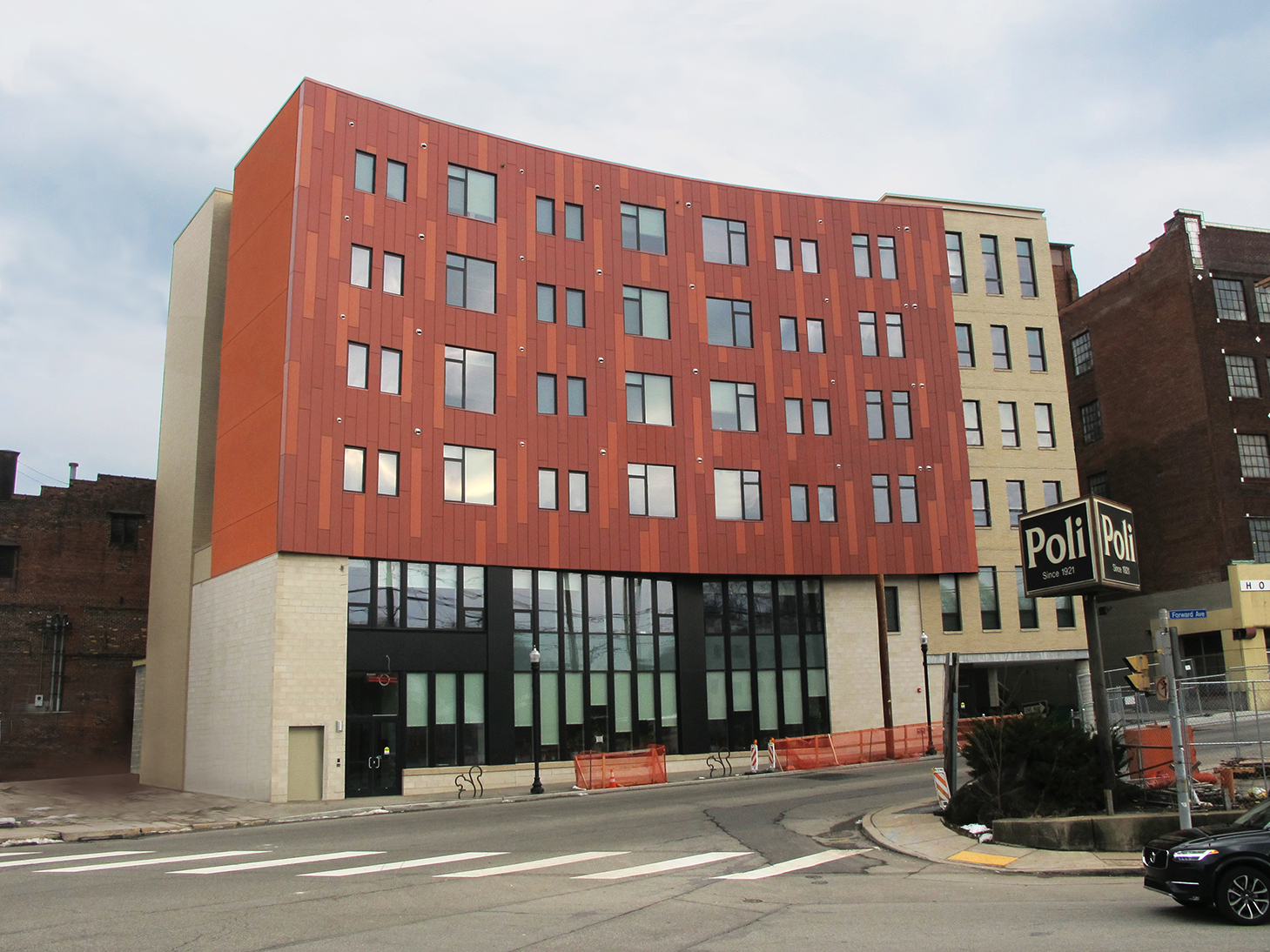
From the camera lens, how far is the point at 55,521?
1918 inches

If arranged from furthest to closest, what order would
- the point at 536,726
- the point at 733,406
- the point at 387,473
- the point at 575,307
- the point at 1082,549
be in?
1. the point at 733,406
2. the point at 575,307
3. the point at 536,726
4. the point at 387,473
5. the point at 1082,549

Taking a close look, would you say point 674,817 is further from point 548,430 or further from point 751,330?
point 751,330

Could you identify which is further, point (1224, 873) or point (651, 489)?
point (651, 489)

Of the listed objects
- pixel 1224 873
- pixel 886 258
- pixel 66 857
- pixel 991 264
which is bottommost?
pixel 66 857

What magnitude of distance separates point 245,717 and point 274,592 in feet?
13.6

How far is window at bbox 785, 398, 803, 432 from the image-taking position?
44.2 meters

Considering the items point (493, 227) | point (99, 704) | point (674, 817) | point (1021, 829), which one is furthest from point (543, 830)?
point (99, 704)

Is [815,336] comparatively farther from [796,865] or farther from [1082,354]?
[796,865]

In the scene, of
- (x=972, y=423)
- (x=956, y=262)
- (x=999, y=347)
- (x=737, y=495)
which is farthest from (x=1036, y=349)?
(x=737, y=495)

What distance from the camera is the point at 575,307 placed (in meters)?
40.8

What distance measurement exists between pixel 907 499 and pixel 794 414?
6145 millimetres

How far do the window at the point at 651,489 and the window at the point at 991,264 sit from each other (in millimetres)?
19514

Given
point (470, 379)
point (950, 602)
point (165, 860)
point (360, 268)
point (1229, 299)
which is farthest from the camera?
point (1229, 299)

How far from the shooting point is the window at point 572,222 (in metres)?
41.3
